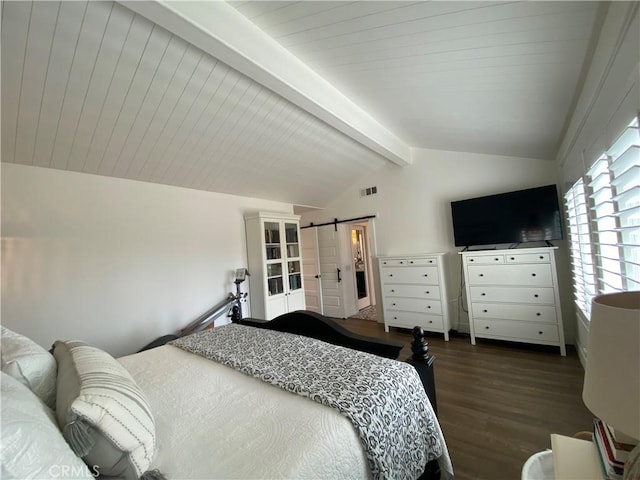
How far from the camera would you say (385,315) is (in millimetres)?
4320

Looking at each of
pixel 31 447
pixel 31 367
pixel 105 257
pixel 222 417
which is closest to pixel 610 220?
pixel 222 417

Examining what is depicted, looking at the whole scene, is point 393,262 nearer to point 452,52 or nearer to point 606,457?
point 452,52

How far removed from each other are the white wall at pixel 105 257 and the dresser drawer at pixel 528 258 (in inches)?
147

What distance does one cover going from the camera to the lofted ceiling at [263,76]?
4.99 ft

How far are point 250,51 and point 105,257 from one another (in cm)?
250

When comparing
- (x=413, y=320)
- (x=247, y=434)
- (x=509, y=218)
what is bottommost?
(x=413, y=320)

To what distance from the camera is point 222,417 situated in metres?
1.14

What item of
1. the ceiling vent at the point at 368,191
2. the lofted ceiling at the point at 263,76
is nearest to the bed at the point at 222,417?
the lofted ceiling at the point at 263,76

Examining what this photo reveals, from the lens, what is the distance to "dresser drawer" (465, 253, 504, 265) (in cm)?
335

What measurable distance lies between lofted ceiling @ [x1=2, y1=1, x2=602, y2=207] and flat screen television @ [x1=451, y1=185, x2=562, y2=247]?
0.54 metres

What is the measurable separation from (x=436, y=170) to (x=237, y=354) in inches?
150

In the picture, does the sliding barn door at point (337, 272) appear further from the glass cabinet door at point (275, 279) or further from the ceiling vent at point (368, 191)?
the glass cabinet door at point (275, 279)

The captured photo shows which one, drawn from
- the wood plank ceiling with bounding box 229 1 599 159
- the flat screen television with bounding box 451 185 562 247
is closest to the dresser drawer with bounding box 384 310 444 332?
the flat screen television with bounding box 451 185 562 247

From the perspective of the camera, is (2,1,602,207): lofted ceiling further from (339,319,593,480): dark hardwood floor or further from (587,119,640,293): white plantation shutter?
(339,319,593,480): dark hardwood floor
